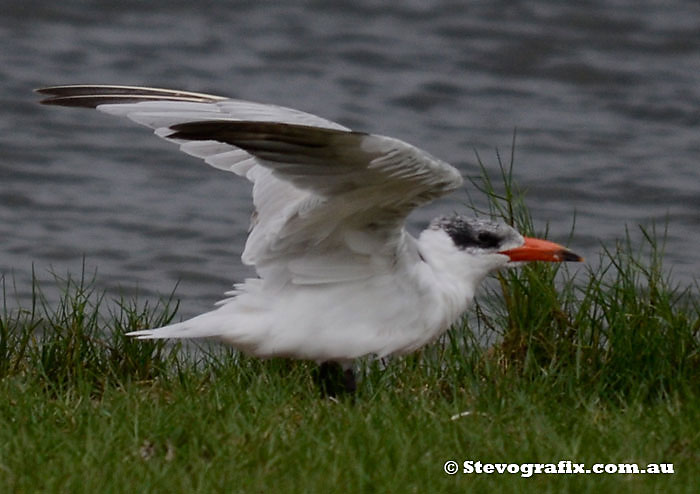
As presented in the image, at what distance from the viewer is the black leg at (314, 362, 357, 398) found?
560cm

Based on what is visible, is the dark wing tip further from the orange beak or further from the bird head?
the orange beak

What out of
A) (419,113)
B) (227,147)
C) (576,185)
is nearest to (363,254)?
(227,147)

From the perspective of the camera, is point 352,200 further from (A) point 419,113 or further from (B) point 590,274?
(A) point 419,113

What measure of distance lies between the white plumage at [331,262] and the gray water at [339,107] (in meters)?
2.78

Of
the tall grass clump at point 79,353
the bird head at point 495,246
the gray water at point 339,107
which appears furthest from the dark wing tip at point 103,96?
the gray water at point 339,107

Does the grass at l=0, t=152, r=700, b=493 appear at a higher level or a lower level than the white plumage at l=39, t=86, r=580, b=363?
lower

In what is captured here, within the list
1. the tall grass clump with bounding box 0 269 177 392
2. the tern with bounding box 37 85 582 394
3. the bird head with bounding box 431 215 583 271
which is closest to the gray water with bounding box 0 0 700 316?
the tall grass clump with bounding box 0 269 177 392

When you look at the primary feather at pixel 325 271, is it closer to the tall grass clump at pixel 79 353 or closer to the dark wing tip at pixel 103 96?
the dark wing tip at pixel 103 96

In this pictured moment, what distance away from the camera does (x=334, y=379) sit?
18.6 feet

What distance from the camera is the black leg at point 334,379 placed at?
560cm

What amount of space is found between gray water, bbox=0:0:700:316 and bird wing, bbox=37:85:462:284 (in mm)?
2665

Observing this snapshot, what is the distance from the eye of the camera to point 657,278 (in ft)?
19.6

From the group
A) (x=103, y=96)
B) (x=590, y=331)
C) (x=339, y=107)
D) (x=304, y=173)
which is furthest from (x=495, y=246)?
(x=339, y=107)

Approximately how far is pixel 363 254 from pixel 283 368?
63cm
